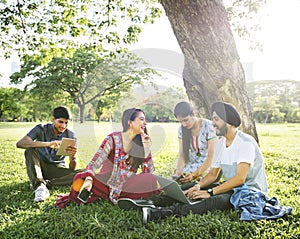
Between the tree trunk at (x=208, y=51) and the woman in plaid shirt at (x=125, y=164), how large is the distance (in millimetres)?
2779

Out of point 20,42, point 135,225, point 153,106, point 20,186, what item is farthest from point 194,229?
point 20,42

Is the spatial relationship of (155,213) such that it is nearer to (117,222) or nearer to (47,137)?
(117,222)

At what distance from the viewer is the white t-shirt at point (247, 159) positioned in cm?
338

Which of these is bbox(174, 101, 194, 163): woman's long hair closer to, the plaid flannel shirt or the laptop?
the plaid flannel shirt

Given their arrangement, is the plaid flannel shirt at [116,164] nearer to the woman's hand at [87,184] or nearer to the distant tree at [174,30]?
the woman's hand at [87,184]

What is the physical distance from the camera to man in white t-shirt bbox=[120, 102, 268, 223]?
11.0 ft

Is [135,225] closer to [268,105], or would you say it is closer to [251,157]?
[251,157]

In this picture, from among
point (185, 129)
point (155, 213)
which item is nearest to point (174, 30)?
point (185, 129)

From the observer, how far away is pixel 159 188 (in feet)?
12.3

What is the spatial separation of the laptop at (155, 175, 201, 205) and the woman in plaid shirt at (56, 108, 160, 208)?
0.24m

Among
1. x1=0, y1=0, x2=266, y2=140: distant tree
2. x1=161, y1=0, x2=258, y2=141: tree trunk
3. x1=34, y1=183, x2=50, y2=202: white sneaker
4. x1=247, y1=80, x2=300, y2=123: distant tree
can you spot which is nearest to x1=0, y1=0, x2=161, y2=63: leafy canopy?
x1=0, y1=0, x2=266, y2=140: distant tree

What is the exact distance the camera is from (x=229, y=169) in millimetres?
3592

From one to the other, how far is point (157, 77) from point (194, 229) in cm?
226

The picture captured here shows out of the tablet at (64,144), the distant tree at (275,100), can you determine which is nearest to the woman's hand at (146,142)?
the tablet at (64,144)
